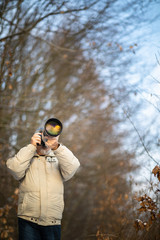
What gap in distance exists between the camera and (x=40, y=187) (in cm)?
270

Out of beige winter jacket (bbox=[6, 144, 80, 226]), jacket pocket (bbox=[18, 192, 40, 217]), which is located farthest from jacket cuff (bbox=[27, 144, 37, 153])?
jacket pocket (bbox=[18, 192, 40, 217])

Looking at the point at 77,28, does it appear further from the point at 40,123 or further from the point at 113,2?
the point at 40,123

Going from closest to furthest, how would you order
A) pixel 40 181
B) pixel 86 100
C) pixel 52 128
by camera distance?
pixel 52 128 → pixel 40 181 → pixel 86 100

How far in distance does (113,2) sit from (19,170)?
6.00m

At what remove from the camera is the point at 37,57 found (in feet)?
27.2

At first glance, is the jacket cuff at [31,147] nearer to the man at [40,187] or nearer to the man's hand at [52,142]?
the man at [40,187]

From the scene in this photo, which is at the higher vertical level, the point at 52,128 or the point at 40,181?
the point at 52,128

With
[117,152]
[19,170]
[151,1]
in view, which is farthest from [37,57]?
[19,170]

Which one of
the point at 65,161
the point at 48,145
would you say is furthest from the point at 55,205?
the point at 48,145

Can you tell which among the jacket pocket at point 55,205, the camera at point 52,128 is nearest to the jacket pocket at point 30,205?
the jacket pocket at point 55,205

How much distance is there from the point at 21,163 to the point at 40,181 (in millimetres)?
251

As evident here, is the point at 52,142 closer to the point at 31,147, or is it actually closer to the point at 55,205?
the point at 31,147

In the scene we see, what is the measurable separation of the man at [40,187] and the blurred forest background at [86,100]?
39.5 inches

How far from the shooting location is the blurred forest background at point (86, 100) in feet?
15.8
